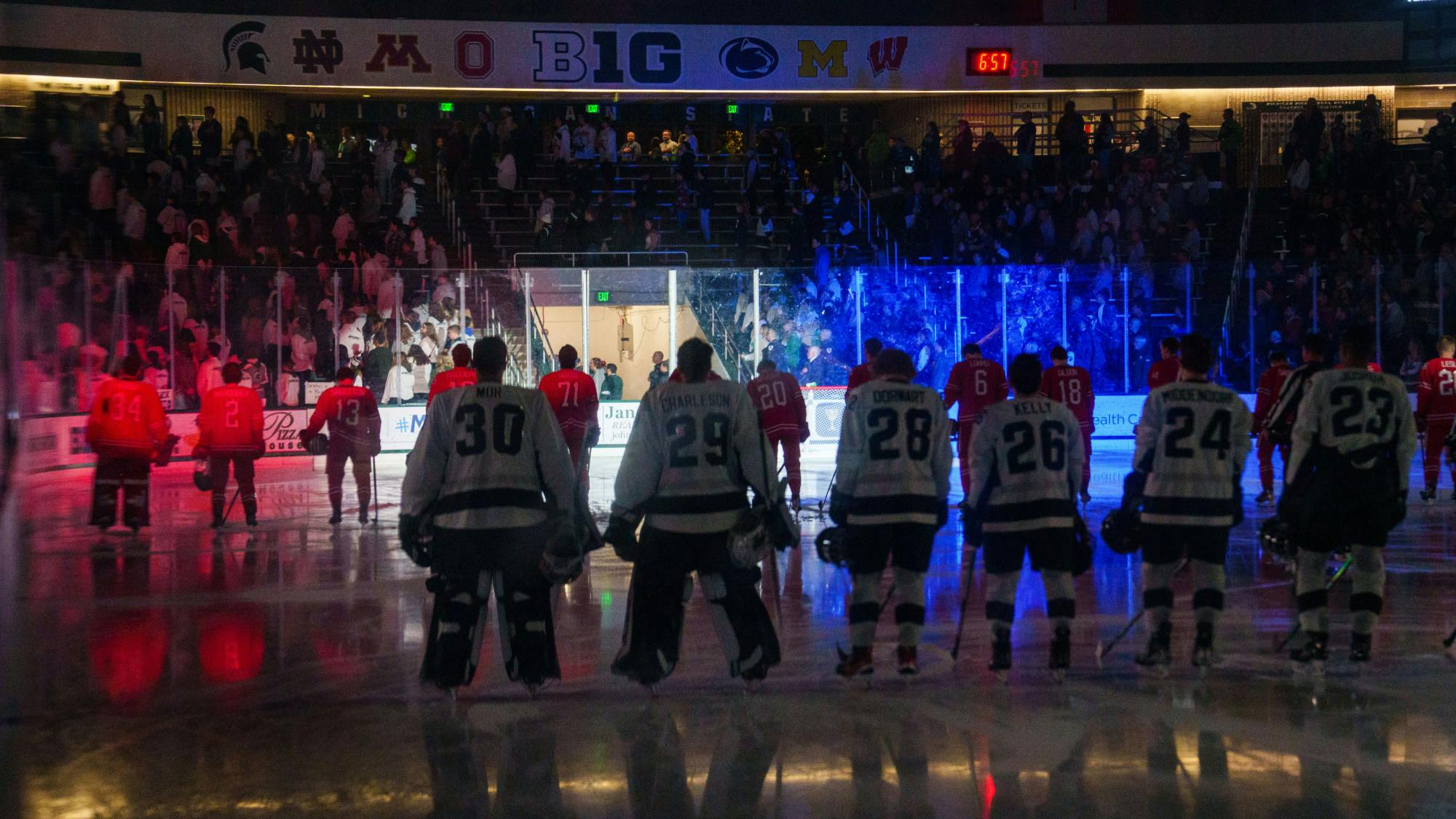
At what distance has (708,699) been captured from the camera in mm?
6895

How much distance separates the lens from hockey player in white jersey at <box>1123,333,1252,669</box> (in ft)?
23.6

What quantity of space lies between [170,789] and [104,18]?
27.1 meters

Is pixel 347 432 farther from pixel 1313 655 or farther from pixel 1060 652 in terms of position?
pixel 1313 655

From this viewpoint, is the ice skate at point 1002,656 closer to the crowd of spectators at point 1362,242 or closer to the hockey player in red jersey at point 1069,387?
the hockey player in red jersey at point 1069,387

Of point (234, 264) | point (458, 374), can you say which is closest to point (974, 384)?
point (458, 374)

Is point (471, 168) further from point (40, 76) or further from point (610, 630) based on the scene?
point (610, 630)

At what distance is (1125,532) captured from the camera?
24.5 feet

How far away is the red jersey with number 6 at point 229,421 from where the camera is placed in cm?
1405

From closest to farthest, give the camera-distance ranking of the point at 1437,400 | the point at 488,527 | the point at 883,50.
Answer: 1. the point at 488,527
2. the point at 1437,400
3. the point at 883,50

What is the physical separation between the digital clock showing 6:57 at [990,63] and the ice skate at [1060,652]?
1009 inches

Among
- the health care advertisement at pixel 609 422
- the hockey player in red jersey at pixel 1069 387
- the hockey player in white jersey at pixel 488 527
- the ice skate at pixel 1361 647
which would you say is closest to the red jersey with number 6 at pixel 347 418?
the hockey player in red jersey at pixel 1069 387

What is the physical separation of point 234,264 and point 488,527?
18821 mm

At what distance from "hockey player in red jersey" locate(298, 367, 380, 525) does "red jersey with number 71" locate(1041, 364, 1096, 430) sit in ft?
23.3

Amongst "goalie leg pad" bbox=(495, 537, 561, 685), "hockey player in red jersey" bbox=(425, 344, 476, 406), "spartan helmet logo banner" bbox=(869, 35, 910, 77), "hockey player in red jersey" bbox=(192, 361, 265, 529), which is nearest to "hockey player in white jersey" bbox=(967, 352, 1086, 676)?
"goalie leg pad" bbox=(495, 537, 561, 685)
